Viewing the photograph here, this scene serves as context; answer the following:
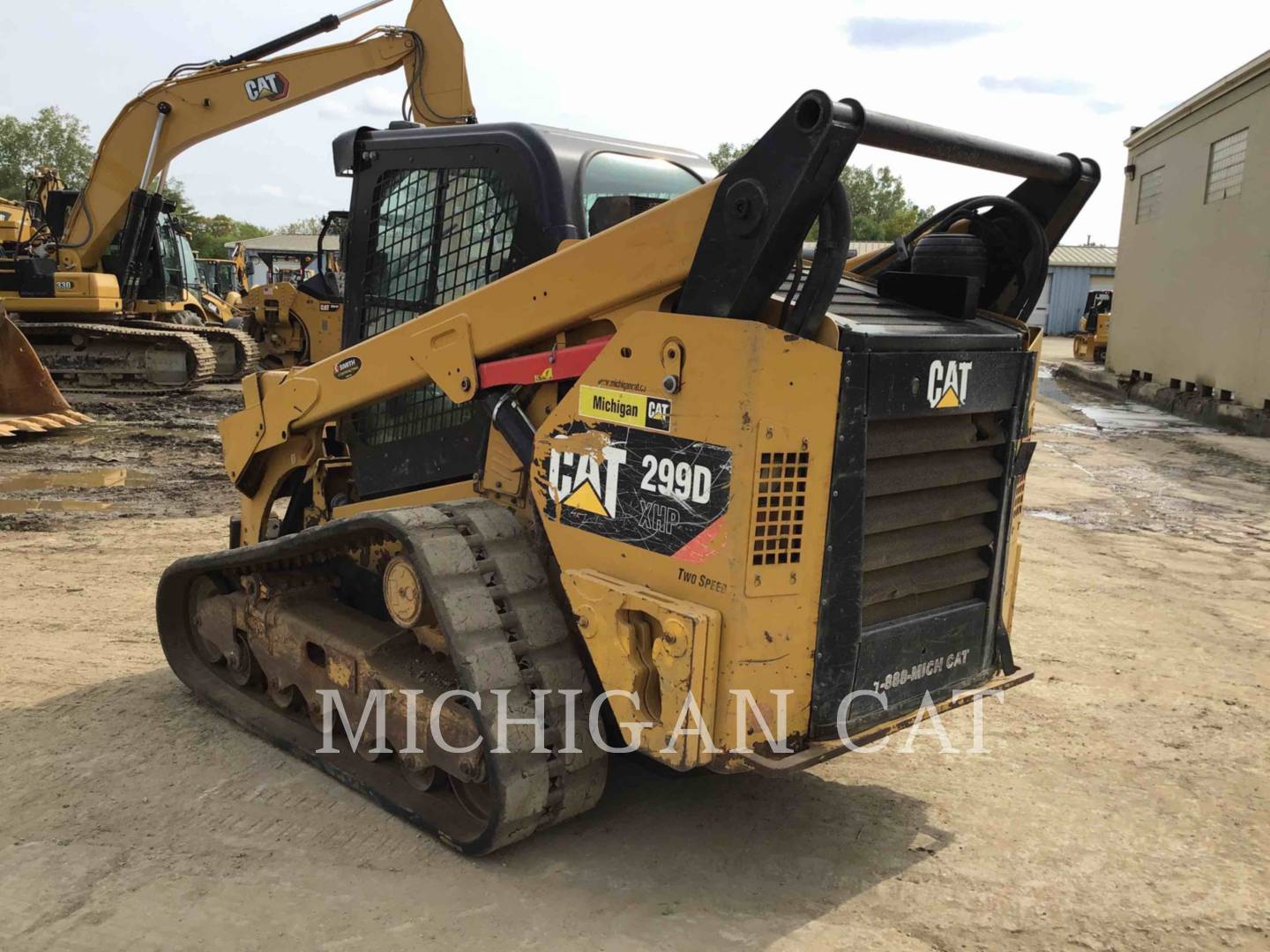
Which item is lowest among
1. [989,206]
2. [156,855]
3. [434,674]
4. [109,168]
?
[156,855]

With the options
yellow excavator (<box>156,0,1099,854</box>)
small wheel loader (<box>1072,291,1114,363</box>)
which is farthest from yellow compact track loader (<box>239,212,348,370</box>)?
small wheel loader (<box>1072,291,1114,363</box>)

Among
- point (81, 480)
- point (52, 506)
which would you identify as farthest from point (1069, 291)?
point (52, 506)

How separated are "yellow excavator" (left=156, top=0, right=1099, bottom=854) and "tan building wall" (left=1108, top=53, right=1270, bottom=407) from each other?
1350 cm

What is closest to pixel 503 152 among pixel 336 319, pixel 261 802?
pixel 261 802

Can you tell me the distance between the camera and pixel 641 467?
9.53 feet

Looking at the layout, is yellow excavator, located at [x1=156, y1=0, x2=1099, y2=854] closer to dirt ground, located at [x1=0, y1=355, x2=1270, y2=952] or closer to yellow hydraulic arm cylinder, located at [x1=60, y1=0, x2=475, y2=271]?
dirt ground, located at [x1=0, y1=355, x2=1270, y2=952]

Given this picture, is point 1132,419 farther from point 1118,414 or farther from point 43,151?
point 43,151

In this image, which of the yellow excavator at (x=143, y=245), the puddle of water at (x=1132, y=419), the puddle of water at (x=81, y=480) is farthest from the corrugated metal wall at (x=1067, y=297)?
the puddle of water at (x=81, y=480)

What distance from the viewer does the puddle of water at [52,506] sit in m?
8.05

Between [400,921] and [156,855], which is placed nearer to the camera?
[400,921]

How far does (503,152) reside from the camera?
362 centimetres

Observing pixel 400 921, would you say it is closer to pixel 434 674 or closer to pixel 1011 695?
pixel 434 674

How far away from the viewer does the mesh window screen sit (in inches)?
146

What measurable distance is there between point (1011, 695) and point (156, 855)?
3.50m
